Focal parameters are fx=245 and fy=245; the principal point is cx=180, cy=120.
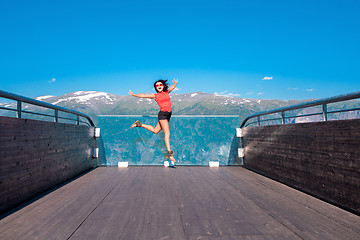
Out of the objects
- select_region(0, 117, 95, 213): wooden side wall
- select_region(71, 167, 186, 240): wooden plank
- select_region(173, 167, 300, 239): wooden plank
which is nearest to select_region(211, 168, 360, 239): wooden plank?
select_region(173, 167, 300, 239): wooden plank

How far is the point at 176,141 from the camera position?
6.81 m

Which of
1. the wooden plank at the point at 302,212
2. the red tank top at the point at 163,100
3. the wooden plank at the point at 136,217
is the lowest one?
the wooden plank at the point at 302,212

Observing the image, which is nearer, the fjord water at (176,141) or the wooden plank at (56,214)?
the wooden plank at (56,214)

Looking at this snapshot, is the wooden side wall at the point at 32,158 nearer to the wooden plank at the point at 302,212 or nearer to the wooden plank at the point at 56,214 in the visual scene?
the wooden plank at the point at 56,214

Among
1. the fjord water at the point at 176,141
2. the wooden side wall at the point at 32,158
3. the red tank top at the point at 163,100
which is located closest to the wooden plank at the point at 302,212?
the red tank top at the point at 163,100

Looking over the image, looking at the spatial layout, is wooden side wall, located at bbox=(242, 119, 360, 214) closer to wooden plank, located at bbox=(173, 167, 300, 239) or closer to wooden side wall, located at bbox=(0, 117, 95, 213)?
wooden plank, located at bbox=(173, 167, 300, 239)

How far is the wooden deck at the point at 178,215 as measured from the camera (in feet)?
6.37

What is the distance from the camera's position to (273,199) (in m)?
3.00

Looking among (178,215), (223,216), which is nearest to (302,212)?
(223,216)

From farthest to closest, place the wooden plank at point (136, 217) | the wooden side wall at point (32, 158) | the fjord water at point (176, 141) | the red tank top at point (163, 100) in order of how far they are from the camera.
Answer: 1. the fjord water at point (176, 141)
2. the red tank top at point (163, 100)
3. the wooden side wall at point (32, 158)
4. the wooden plank at point (136, 217)

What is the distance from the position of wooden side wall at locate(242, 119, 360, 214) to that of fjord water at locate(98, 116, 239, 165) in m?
1.99

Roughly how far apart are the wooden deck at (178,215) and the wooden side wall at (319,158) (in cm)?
18

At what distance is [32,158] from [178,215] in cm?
211

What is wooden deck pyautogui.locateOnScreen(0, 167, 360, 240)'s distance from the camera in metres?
1.94
